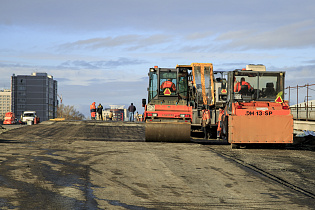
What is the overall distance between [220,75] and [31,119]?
36798mm

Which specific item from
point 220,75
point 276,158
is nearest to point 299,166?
point 276,158

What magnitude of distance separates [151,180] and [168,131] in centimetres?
905

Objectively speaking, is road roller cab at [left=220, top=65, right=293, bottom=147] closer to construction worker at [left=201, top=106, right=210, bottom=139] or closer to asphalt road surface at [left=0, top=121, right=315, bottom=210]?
asphalt road surface at [left=0, top=121, right=315, bottom=210]

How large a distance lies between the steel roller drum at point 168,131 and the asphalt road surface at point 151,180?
14.0ft

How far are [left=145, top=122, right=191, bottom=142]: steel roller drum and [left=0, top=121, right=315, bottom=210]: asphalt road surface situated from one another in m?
4.25

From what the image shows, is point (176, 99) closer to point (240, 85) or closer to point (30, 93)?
point (240, 85)

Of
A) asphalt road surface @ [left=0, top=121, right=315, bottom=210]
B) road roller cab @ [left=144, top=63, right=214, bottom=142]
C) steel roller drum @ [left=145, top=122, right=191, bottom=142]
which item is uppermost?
road roller cab @ [left=144, top=63, right=214, bottom=142]

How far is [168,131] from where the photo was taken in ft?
58.6

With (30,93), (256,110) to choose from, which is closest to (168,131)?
(256,110)

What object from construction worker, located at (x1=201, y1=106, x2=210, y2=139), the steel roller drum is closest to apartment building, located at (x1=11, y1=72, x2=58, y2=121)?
construction worker, located at (x1=201, y1=106, x2=210, y2=139)

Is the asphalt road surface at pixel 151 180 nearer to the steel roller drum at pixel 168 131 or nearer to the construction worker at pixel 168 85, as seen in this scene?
the steel roller drum at pixel 168 131

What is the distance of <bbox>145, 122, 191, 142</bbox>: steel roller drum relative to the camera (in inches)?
703

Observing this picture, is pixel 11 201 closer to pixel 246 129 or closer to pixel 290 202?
pixel 290 202

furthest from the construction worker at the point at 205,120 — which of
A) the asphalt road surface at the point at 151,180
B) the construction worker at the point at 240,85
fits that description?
the asphalt road surface at the point at 151,180
